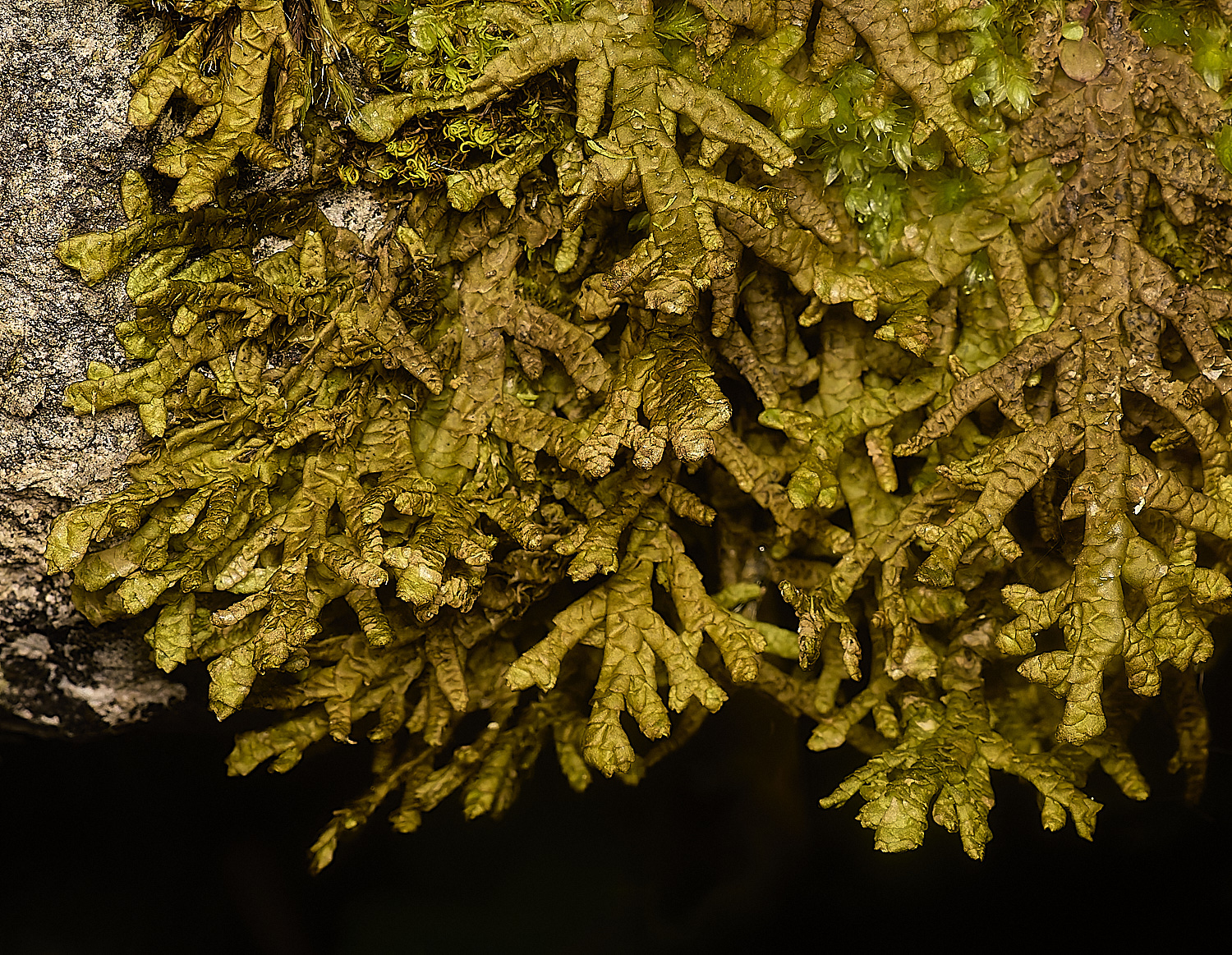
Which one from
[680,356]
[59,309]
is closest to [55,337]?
[59,309]

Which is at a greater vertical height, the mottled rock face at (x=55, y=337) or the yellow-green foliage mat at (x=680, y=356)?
the mottled rock face at (x=55, y=337)

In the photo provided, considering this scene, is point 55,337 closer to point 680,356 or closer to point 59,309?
point 59,309

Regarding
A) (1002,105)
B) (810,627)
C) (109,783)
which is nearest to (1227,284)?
(1002,105)

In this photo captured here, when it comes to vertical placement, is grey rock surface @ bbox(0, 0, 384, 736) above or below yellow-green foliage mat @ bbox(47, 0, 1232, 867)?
above

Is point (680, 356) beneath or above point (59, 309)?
beneath
